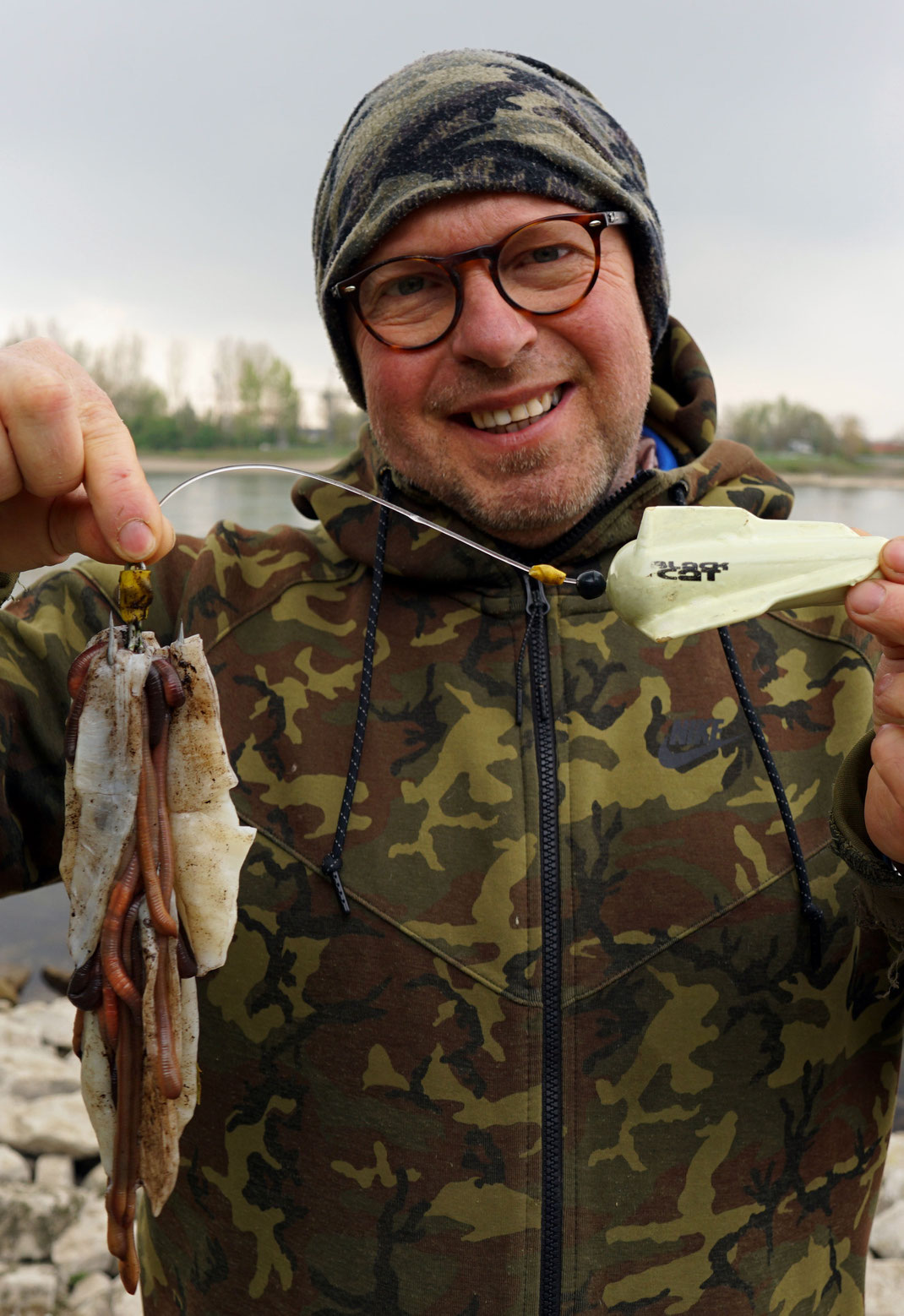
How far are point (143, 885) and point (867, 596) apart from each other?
135cm

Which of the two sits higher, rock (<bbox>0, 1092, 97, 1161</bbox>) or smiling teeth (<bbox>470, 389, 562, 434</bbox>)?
smiling teeth (<bbox>470, 389, 562, 434</bbox>)

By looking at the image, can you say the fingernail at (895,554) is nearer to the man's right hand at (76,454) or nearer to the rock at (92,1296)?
the man's right hand at (76,454)

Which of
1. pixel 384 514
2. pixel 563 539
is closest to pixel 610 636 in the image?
pixel 563 539

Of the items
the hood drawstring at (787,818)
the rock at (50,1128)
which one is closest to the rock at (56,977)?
the rock at (50,1128)

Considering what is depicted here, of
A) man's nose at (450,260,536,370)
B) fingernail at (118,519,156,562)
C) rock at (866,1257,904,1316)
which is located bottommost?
rock at (866,1257,904,1316)

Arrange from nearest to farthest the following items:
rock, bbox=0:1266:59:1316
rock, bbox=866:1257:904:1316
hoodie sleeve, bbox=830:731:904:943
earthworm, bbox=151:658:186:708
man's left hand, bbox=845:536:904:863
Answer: man's left hand, bbox=845:536:904:863
earthworm, bbox=151:658:186:708
hoodie sleeve, bbox=830:731:904:943
rock, bbox=0:1266:59:1316
rock, bbox=866:1257:904:1316

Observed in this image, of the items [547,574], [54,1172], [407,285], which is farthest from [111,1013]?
[54,1172]

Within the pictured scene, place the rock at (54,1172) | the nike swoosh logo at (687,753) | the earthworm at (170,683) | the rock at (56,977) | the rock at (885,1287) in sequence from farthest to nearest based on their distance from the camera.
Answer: the rock at (56,977)
the rock at (54,1172)
the rock at (885,1287)
the nike swoosh logo at (687,753)
the earthworm at (170,683)

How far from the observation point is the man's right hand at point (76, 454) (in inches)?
67.6

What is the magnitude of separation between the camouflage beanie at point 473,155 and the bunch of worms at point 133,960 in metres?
1.46

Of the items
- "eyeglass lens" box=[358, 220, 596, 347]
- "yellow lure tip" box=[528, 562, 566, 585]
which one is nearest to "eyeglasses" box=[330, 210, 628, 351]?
"eyeglass lens" box=[358, 220, 596, 347]

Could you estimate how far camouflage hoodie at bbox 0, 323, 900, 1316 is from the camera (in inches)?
86.0

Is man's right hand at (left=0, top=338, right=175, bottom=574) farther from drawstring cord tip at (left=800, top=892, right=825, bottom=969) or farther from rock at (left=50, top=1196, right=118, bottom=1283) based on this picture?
rock at (left=50, top=1196, right=118, bottom=1283)

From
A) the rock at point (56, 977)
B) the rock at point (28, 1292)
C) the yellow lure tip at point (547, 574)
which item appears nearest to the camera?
the yellow lure tip at point (547, 574)
